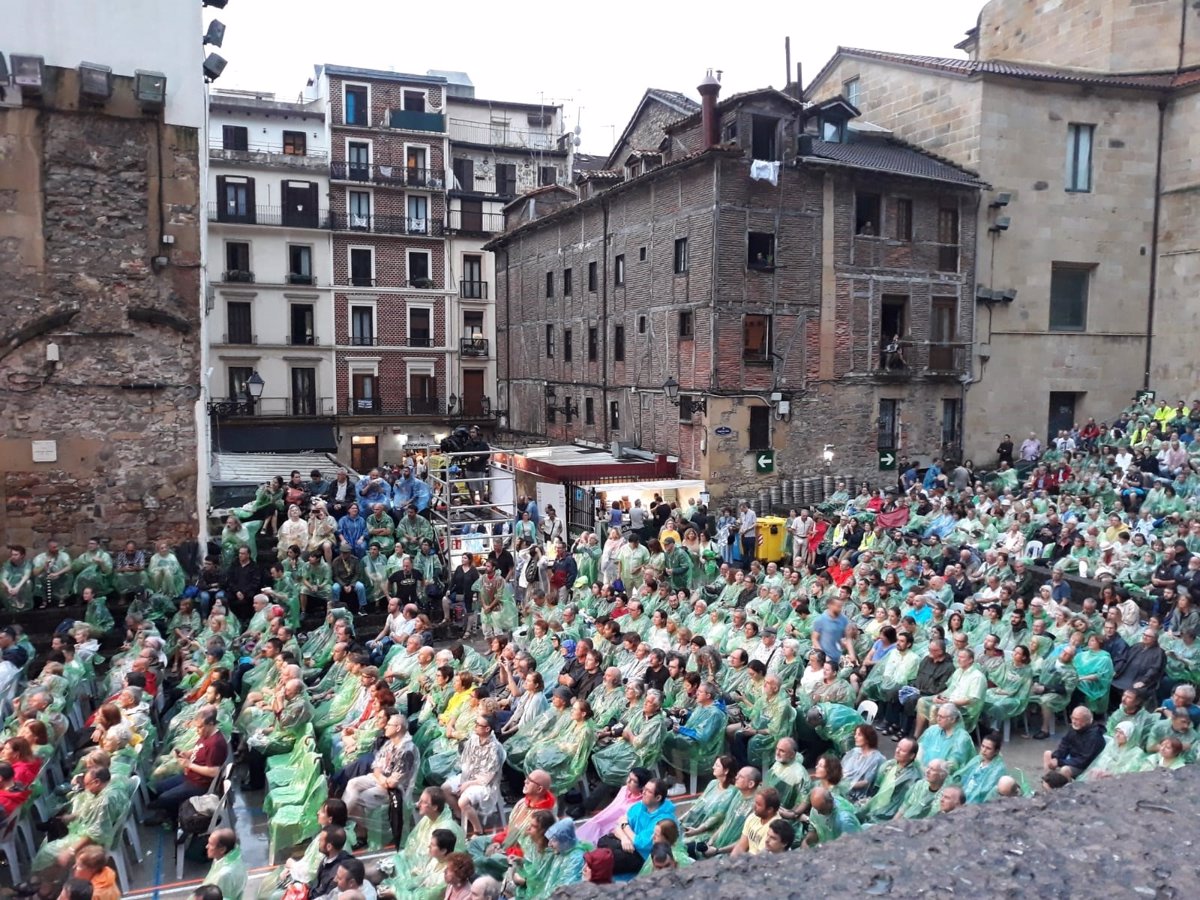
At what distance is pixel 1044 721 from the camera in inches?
447

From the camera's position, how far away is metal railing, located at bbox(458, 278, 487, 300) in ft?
137

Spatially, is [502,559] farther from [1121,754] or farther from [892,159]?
[892,159]

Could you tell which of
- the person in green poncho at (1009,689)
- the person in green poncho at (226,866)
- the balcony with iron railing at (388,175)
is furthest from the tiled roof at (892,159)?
the person in green poncho at (226,866)

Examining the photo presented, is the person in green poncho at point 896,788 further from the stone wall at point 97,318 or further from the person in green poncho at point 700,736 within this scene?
the stone wall at point 97,318

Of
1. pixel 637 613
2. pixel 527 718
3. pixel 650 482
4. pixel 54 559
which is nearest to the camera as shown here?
pixel 527 718

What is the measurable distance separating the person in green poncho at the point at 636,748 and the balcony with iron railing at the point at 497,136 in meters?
36.1

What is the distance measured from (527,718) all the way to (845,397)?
17.5m

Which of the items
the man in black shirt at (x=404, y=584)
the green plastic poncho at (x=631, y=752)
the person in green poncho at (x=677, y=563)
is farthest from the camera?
the person in green poncho at (x=677, y=563)

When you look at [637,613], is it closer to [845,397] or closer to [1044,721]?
[1044,721]

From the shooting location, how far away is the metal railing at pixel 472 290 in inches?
1644

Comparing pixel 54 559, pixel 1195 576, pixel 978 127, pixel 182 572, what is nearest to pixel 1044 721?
pixel 1195 576

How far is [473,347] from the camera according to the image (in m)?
42.0

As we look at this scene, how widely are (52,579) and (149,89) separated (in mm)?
7702

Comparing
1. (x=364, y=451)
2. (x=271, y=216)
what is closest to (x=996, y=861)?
→ (x=364, y=451)
